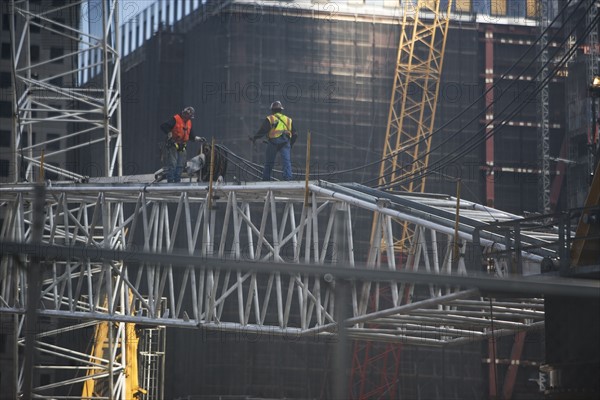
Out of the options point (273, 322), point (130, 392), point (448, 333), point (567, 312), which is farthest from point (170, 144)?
point (273, 322)

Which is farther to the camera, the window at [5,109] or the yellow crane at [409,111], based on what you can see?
the window at [5,109]

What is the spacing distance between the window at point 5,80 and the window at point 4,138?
14.2 feet

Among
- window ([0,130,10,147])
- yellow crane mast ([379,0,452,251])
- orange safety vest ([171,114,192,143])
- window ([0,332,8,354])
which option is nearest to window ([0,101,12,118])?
window ([0,130,10,147])

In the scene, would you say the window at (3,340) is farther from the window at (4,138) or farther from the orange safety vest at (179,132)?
the orange safety vest at (179,132)

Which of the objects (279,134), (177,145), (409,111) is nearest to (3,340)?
(409,111)

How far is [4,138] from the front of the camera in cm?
9075

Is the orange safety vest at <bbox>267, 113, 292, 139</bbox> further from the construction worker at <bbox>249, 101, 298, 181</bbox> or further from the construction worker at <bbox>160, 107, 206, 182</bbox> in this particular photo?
the construction worker at <bbox>160, 107, 206, 182</bbox>

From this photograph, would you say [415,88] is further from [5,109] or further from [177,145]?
[177,145]

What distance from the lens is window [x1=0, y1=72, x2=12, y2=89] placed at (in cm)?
8838

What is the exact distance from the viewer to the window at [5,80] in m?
88.4

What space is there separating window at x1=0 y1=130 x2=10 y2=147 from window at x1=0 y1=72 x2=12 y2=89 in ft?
14.2

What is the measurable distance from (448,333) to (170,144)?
1018cm

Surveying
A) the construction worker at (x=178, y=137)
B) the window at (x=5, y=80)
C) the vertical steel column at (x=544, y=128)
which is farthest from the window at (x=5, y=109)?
the construction worker at (x=178, y=137)

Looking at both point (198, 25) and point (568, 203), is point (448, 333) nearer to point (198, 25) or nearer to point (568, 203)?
point (568, 203)
